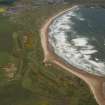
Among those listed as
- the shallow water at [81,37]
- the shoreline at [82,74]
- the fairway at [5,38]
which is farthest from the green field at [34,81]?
the shallow water at [81,37]

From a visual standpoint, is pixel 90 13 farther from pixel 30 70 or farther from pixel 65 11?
pixel 30 70

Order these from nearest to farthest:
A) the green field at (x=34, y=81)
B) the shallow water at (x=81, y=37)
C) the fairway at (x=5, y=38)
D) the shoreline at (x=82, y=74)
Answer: the green field at (x=34, y=81) → the shoreline at (x=82, y=74) → the shallow water at (x=81, y=37) → the fairway at (x=5, y=38)

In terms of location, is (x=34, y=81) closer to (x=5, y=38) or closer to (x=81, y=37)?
(x=5, y=38)

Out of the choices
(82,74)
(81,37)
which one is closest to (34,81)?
(82,74)

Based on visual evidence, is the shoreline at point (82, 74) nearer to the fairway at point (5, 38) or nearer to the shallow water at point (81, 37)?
the shallow water at point (81, 37)

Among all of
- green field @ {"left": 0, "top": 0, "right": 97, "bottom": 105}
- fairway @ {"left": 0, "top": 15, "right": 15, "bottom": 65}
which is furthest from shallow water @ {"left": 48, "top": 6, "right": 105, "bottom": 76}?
fairway @ {"left": 0, "top": 15, "right": 15, "bottom": 65}

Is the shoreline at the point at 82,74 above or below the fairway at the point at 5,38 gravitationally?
below

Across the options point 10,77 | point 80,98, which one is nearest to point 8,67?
point 10,77
